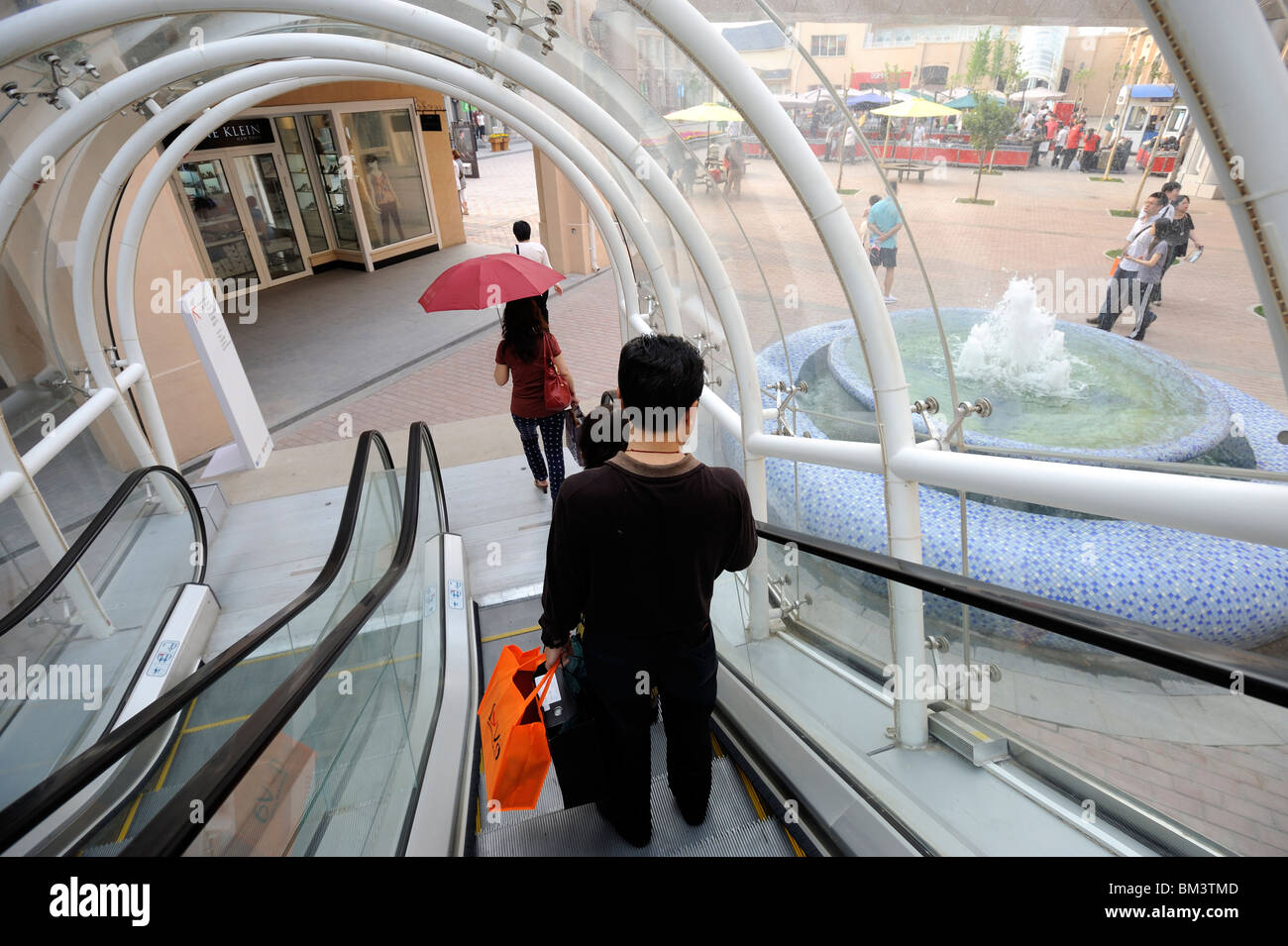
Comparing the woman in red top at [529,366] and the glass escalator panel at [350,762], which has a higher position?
the woman in red top at [529,366]

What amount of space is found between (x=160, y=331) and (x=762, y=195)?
21.6ft

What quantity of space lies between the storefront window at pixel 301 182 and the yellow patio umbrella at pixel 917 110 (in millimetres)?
14942

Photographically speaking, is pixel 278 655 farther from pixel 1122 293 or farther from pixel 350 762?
pixel 1122 293

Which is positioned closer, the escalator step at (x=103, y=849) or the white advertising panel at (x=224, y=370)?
the escalator step at (x=103, y=849)

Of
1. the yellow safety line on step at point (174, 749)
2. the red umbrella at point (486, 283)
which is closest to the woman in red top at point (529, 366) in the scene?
the red umbrella at point (486, 283)

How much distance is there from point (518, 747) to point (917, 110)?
113 inches

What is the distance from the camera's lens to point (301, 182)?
14266 mm

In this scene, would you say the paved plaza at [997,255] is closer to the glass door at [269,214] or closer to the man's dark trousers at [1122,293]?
the man's dark trousers at [1122,293]

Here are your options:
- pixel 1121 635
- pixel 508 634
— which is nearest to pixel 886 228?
pixel 1121 635

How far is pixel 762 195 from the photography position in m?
3.91

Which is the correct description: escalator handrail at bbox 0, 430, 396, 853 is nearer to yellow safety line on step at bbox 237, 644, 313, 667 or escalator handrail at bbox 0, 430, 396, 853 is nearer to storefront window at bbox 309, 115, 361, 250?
yellow safety line on step at bbox 237, 644, 313, 667

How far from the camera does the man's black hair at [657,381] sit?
1.80m

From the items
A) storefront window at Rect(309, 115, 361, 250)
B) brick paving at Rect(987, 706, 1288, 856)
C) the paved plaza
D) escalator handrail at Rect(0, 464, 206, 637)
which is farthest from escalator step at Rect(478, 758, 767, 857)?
storefront window at Rect(309, 115, 361, 250)

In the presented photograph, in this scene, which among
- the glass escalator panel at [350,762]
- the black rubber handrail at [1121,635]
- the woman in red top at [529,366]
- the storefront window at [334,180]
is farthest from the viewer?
the storefront window at [334,180]
